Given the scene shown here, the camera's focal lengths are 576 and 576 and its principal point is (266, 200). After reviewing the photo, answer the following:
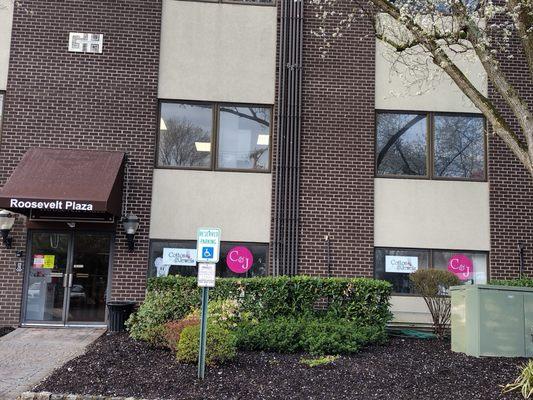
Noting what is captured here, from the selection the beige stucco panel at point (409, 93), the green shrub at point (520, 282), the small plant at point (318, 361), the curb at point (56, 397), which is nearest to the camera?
the curb at point (56, 397)

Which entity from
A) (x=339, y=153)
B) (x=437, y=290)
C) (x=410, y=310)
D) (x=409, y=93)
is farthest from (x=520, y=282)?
(x=409, y=93)

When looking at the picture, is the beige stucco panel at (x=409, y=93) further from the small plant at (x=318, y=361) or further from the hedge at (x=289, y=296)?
the small plant at (x=318, y=361)

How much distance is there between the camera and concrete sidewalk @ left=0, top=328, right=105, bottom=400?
24.9ft

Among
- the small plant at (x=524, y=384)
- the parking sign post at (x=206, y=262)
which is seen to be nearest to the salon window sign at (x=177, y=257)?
the parking sign post at (x=206, y=262)

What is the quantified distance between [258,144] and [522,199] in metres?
5.98

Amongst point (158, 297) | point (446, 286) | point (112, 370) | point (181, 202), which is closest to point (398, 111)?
point (446, 286)

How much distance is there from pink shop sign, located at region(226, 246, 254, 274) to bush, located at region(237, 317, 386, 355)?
2.73m

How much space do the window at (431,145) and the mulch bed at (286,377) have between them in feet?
16.3

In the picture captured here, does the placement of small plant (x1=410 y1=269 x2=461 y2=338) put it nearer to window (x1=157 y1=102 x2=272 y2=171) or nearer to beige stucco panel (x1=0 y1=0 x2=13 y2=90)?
window (x1=157 y1=102 x2=272 y2=171)

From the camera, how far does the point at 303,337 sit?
9211mm

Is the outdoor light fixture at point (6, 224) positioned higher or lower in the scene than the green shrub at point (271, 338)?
higher

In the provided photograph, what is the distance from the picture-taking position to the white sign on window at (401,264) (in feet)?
41.2

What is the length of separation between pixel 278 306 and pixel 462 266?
4749 millimetres

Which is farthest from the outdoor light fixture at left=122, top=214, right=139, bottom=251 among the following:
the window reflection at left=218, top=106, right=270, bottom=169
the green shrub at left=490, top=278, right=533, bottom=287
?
the green shrub at left=490, top=278, right=533, bottom=287
